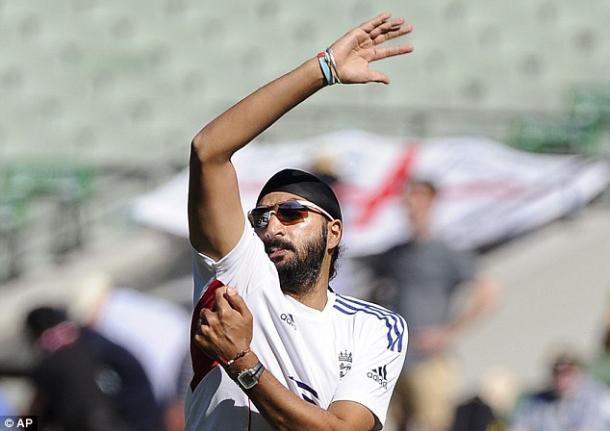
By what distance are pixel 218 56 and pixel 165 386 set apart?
757 centimetres

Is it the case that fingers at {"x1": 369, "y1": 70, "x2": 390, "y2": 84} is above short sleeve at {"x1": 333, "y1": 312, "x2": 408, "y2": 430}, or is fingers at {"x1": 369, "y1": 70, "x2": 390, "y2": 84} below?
above

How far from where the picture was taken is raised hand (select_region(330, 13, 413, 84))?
417 centimetres

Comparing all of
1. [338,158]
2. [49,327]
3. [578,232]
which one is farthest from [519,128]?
[49,327]

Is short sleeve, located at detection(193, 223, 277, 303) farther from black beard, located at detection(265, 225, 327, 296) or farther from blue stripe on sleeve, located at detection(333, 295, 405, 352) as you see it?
blue stripe on sleeve, located at detection(333, 295, 405, 352)

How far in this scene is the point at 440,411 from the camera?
32.2ft

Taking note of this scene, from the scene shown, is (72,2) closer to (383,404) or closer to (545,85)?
(545,85)

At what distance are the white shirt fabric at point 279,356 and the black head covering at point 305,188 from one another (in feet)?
0.74

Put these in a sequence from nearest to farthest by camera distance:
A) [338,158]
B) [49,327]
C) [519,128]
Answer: [49,327] → [338,158] → [519,128]

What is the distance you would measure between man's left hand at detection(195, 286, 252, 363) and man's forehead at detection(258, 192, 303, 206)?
0.42 meters

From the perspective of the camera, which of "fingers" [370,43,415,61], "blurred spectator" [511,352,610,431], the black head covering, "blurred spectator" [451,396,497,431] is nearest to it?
"fingers" [370,43,415,61]

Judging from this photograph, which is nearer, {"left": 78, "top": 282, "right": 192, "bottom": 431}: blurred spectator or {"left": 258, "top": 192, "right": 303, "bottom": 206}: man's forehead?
{"left": 258, "top": 192, "right": 303, "bottom": 206}: man's forehead

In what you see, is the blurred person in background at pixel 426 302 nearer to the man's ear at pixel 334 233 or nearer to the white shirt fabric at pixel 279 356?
the man's ear at pixel 334 233

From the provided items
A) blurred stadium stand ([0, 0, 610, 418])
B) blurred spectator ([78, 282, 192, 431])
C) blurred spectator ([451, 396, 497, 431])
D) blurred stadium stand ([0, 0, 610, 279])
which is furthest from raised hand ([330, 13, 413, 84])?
blurred stadium stand ([0, 0, 610, 279])

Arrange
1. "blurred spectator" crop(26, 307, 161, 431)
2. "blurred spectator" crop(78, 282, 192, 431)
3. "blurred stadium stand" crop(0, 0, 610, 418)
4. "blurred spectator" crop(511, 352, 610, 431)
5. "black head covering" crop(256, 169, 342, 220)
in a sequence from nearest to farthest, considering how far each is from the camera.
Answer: "black head covering" crop(256, 169, 342, 220) < "blurred spectator" crop(26, 307, 161, 431) < "blurred spectator" crop(78, 282, 192, 431) < "blurred spectator" crop(511, 352, 610, 431) < "blurred stadium stand" crop(0, 0, 610, 418)
